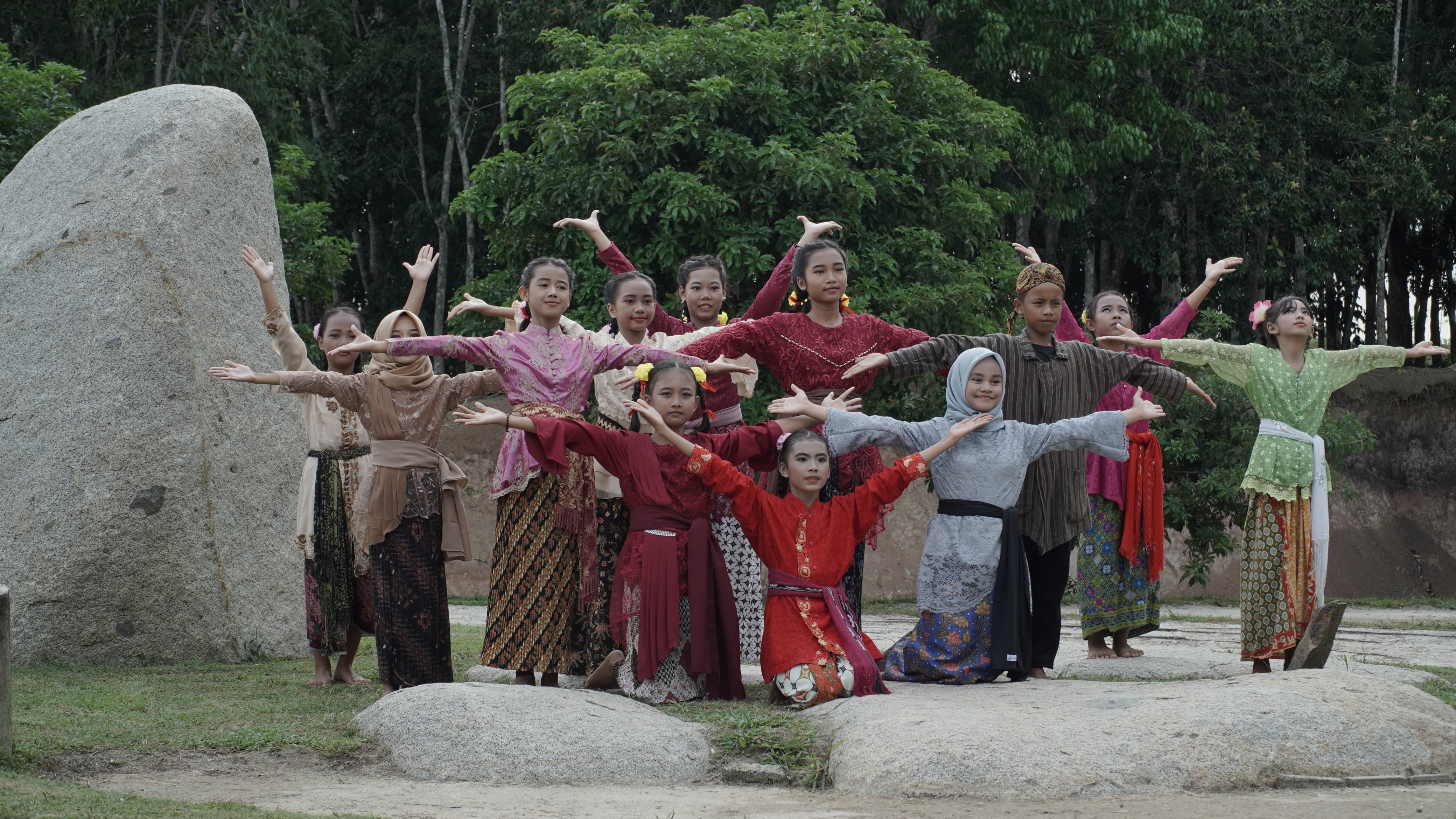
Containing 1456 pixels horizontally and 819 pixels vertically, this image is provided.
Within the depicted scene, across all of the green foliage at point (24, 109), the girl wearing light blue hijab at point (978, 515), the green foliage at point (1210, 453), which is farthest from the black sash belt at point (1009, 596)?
the green foliage at point (24, 109)

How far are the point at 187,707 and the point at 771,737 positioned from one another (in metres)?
2.50

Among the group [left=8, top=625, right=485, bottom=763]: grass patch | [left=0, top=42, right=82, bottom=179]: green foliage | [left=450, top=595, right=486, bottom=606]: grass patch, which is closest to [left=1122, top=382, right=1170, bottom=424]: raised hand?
[left=8, top=625, right=485, bottom=763]: grass patch

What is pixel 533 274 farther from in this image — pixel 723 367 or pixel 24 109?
pixel 24 109

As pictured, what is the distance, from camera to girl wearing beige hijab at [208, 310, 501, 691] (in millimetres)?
5984

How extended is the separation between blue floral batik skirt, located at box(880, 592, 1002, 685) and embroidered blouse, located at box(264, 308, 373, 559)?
2.56 meters

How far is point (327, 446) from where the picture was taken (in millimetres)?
6645

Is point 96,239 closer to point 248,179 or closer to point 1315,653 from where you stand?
point 248,179

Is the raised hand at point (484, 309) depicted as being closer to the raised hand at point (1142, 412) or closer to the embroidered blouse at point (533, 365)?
the embroidered blouse at point (533, 365)

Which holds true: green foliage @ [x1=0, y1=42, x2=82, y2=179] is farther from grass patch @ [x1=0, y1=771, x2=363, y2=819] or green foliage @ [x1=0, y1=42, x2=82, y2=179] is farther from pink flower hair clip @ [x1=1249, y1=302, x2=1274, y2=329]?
pink flower hair clip @ [x1=1249, y1=302, x2=1274, y2=329]

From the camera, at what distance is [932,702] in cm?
501

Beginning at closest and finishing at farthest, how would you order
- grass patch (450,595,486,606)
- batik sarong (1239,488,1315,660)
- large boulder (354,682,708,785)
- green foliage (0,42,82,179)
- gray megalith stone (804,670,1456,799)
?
gray megalith stone (804,670,1456,799) < large boulder (354,682,708,785) < batik sarong (1239,488,1315,660) < green foliage (0,42,82,179) < grass patch (450,595,486,606)

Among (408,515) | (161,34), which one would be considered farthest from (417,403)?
(161,34)

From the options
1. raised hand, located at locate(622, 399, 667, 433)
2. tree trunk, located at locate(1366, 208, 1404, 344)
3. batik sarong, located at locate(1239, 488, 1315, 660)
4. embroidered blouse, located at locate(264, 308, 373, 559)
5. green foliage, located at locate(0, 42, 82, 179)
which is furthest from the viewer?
tree trunk, located at locate(1366, 208, 1404, 344)

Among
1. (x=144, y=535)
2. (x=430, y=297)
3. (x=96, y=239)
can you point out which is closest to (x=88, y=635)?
(x=144, y=535)
